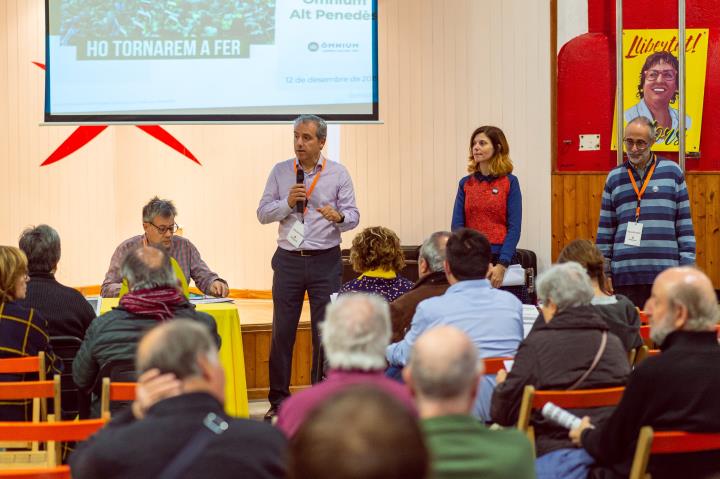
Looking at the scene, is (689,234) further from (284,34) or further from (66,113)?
(66,113)

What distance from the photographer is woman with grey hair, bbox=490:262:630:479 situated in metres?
3.09

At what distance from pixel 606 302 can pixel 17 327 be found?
7.44 ft

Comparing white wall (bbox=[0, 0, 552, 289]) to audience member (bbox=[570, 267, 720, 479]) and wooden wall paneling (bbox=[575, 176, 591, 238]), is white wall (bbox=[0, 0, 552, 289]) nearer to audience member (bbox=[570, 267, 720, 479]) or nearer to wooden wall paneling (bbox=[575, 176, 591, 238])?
wooden wall paneling (bbox=[575, 176, 591, 238])

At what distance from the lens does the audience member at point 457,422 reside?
1821 mm

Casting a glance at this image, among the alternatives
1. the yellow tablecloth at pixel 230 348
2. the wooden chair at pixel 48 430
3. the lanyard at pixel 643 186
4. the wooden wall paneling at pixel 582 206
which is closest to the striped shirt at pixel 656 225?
the lanyard at pixel 643 186

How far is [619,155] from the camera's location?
22.5 feet

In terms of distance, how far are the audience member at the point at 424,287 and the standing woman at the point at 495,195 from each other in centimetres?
160

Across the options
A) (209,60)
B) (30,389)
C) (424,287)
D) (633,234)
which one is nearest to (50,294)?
(30,389)

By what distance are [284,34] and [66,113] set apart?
5.35ft

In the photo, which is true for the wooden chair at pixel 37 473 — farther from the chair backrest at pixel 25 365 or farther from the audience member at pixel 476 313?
the audience member at pixel 476 313

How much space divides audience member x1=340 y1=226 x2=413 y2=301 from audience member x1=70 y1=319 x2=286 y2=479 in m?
2.60

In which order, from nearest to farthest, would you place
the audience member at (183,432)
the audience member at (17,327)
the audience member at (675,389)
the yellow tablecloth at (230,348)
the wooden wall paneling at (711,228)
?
the audience member at (183,432) → the audience member at (675,389) → the audience member at (17,327) → the yellow tablecloth at (230,348) → the wooden wall paneling at (711,228)

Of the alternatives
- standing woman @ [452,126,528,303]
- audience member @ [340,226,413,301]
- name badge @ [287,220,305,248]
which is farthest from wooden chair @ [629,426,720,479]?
name badge @ [287,220,305,248]

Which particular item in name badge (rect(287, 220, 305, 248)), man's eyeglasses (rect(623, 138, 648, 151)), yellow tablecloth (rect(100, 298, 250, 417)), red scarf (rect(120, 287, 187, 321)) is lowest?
yellow tablecloth (rect(100, 298, 250, 417))
